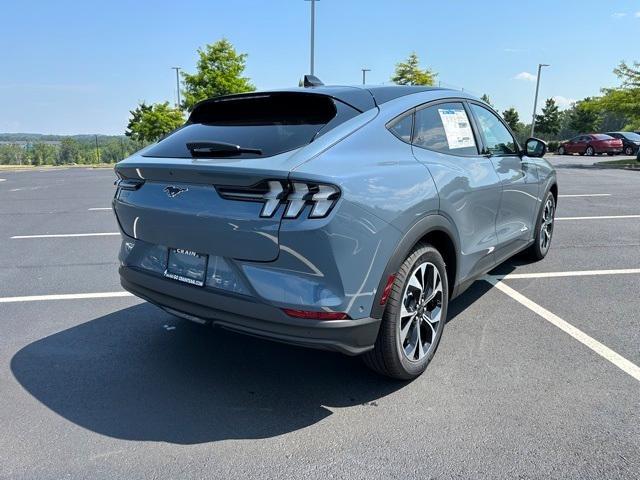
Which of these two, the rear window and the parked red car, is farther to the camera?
the parked red car

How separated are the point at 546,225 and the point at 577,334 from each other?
222 centimetres

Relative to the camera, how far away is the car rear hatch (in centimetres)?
240

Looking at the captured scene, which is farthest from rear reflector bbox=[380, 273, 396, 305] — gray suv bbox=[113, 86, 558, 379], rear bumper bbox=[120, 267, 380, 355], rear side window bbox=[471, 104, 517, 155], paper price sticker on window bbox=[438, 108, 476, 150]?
rear side window bbox=[471, 104, 517, 155]

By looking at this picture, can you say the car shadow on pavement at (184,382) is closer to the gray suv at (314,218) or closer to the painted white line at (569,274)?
the gray suv at (314,218)

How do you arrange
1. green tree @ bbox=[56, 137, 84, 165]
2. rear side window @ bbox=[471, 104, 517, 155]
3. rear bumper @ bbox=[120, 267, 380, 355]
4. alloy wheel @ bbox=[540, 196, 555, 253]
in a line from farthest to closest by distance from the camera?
1. green tree @ bbox=[56, 137, 84, 165]
2. alloy wheel @ bbox=[540, 196, 555, 253]
3. rear side window @ bbox=[471, 104, 517, 155]
4. rear bumper @ bbox=[120, 267, 380, 355]

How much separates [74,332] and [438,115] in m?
3.09

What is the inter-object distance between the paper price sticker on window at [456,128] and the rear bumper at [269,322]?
157cm

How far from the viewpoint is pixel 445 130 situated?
11.3ft

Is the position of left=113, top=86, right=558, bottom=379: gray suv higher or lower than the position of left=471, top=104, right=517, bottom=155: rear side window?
lower

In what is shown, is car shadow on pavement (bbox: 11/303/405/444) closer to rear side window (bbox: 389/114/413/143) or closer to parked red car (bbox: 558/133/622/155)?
rear side window (bbox: 389/114/413/143)

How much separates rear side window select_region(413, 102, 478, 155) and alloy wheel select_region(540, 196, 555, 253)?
215 centimetres

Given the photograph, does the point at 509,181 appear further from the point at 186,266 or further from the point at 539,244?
the point at 186,266

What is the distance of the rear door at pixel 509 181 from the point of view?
402 centimetres

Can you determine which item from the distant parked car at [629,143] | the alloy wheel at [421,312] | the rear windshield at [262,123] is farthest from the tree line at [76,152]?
the alloy wheel at [421,312]
